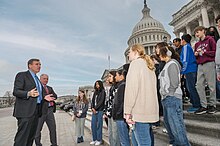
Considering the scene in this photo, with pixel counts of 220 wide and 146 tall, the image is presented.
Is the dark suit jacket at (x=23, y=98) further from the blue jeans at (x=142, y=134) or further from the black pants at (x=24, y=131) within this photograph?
the blue jeans at (x=142, y=134)

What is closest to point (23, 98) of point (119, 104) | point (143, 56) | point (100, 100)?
point (119, 104)

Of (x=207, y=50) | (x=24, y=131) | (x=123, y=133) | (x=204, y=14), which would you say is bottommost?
(x=123, y=133)

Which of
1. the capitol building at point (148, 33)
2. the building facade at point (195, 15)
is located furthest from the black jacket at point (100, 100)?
the capitol building at point (148, 33)

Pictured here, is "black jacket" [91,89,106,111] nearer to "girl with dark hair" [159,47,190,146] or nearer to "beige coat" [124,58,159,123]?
"girl with dark hair" [159,47,190,146]

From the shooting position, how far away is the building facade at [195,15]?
27.1 metres

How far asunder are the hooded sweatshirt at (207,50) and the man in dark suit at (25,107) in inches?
153

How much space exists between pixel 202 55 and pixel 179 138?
2336 mm

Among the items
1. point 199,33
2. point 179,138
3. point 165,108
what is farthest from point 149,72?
point 199,33

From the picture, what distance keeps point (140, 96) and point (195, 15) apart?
1480 inches

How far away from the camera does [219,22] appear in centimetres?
385

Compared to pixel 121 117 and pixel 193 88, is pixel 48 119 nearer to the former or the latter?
pixel 121 117

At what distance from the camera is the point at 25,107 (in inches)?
133

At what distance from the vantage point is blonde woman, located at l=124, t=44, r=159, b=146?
8.13 feet

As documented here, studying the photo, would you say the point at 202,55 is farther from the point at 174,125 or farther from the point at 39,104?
the point at 39,104
